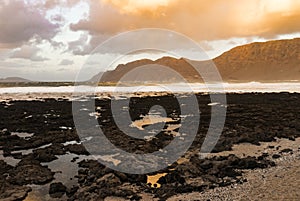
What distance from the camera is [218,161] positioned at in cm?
1623

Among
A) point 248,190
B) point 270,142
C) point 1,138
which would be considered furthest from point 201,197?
point 1,138

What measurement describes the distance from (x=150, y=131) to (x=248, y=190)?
44.9 feet

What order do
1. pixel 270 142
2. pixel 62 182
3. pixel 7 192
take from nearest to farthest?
pixel 7 192
pixel 62 182
pixel 270 142

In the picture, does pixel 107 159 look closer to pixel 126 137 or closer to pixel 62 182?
pixel 62 182

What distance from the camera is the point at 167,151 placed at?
18891mm

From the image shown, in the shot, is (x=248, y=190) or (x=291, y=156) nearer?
(x=248, y=190)

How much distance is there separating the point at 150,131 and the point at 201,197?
13.6 meters

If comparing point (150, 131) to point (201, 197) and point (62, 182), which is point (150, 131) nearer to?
point (62, 182)

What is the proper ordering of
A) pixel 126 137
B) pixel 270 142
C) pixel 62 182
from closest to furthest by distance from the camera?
pixel 62 182, pixel 270 142, pixel 126 137

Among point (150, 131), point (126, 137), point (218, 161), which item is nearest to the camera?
point (218, 161)

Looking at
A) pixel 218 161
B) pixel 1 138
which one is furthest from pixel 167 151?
pixel 1 138

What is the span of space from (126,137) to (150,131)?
3.08 m

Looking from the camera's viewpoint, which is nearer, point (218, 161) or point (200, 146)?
point (218, 161)

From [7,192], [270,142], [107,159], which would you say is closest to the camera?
[7,192]
